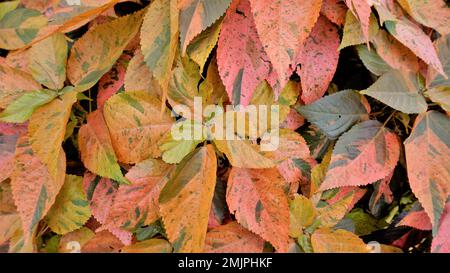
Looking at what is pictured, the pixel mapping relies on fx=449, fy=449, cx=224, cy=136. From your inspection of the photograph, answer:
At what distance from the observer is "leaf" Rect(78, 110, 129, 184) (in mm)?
604

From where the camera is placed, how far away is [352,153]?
641 millimetres

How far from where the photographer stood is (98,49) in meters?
0.65

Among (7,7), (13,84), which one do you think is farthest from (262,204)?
A: (7,7)

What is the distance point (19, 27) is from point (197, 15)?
307mm

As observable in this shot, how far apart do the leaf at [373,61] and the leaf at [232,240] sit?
30cm

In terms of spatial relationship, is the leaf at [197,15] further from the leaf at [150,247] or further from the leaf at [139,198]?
the leaf at [150,247]

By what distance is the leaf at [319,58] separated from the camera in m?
0.63

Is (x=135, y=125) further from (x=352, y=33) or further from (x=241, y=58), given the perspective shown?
(x=352, y=33)

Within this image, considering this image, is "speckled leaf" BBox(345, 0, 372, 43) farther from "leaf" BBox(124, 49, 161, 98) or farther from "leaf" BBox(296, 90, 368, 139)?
"leaf" BBox(124, 49, 161, 98)

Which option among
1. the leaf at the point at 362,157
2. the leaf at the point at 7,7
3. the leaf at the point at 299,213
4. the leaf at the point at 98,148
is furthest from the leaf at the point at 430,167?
the leaf at the point at 7,7

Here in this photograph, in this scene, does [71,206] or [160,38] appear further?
[71,206]

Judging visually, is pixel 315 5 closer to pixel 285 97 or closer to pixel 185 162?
pixel 285 97

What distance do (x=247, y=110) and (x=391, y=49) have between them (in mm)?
235
